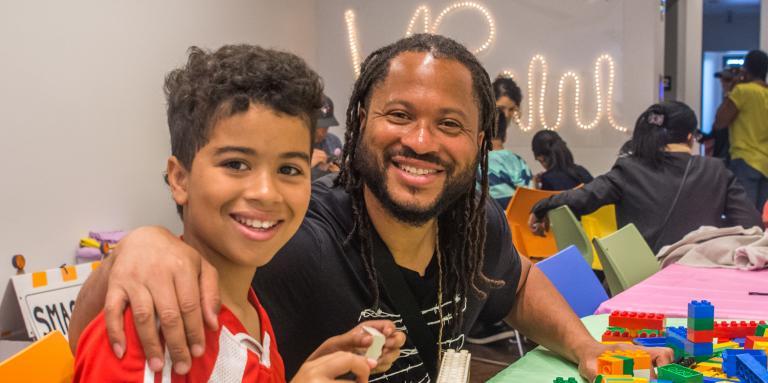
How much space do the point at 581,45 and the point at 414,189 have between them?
16.4 feet

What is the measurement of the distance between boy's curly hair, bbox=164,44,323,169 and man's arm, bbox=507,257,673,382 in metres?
0.85

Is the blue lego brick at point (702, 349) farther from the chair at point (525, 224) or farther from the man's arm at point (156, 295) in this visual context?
the chair at point (525, 224)

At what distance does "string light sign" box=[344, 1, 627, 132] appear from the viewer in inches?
244

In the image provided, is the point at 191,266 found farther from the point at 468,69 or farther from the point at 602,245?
the point at 602,245

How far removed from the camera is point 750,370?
133 cm

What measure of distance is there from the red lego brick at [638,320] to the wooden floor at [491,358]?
79.2 inches

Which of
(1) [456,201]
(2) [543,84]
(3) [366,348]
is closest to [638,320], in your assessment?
(1) [456,201]

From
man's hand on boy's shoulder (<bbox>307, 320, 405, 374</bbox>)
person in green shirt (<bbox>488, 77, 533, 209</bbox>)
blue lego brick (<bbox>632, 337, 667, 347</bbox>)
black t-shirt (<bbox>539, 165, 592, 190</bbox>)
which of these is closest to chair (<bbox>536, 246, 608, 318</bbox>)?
blue lego brick (<bbox>632, 337, 667, 347</bbox>)

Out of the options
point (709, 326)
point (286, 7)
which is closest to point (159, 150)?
point (286, 7)

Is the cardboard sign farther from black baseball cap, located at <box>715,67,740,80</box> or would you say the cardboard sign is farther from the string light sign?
black baseball cap, located at <box>715,67,740,80</box>

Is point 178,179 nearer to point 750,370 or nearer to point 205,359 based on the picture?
point 205,359

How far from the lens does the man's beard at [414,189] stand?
161 cm

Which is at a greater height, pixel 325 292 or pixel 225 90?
pixel 225 90

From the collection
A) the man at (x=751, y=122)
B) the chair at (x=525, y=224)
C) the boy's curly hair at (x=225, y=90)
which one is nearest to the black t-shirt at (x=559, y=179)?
the chair at (x=525, y=224)
